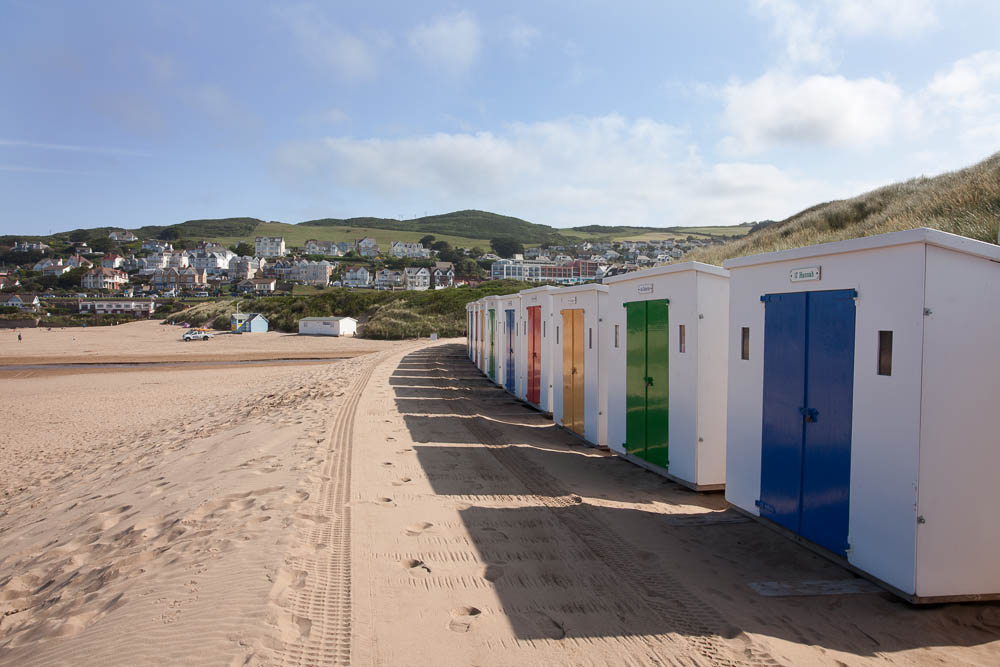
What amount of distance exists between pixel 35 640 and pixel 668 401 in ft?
20.6

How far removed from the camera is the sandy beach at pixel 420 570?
360 centimetres

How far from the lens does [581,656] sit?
3.48 m

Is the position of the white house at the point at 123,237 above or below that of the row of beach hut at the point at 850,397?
above

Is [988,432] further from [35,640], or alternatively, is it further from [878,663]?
[35,640]

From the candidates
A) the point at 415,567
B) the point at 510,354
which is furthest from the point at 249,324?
the point at 415,567

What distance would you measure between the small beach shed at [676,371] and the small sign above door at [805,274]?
4.84ft

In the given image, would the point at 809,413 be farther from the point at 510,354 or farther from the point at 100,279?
the point at 100,279

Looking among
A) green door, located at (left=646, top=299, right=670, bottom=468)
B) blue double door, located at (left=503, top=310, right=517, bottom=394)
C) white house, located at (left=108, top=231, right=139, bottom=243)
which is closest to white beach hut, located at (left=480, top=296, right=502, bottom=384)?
blue double door, located at (left=503, top=310, right=517, bottom=394)

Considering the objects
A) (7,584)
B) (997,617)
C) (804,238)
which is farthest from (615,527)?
(804,238)

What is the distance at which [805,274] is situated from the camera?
5344 millimetres

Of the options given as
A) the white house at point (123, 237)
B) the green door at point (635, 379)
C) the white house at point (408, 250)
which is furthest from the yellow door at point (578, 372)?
the white house at point (123, 237)

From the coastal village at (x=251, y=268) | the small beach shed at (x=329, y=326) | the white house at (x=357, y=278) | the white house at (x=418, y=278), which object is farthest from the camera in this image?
the white house at (x=357, y=278)

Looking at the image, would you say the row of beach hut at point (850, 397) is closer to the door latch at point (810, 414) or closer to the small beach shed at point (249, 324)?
the door latch at point (810, 414)

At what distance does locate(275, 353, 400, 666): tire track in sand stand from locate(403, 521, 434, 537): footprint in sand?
50 centimetres
